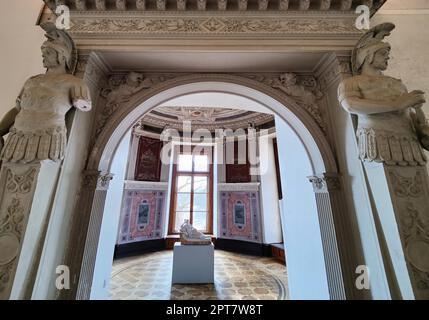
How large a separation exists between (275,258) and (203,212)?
3.17 m

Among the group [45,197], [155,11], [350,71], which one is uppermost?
[155,11]

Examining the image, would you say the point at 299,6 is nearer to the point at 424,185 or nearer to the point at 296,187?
the point at 424,185

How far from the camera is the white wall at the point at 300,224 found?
219 centimetres

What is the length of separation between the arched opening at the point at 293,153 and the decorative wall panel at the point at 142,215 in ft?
13.8

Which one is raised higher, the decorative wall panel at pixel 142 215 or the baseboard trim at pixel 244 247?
the decorative wall panel at pixel 142 215

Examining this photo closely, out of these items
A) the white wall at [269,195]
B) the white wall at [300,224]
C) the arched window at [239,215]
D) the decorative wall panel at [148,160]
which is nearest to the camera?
the white wall at [300,224]

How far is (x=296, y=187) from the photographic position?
2.75 metres

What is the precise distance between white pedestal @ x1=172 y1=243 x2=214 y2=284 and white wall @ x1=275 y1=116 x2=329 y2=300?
1.99 metres

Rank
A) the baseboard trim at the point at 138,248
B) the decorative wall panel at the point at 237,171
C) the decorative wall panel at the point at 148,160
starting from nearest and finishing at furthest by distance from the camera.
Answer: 1. the baseboard trim at the point at 138,248
2. the decorative wall panel at the point at 148,160
3. the decorative wall panel at the point at 237,171

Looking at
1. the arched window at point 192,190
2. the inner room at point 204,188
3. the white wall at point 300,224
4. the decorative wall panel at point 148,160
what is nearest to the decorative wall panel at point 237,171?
the inner room at point 204,188

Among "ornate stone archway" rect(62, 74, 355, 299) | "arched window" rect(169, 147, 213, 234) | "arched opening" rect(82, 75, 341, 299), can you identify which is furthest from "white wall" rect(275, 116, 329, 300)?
"arched window" rect(169, 147, 213, 234)

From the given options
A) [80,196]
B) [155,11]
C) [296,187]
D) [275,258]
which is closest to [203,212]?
[275,258]

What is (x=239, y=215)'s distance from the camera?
7305 millimetres

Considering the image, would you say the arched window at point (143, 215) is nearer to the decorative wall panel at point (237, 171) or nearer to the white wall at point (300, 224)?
the decorative wall panel at point (237, 171)
